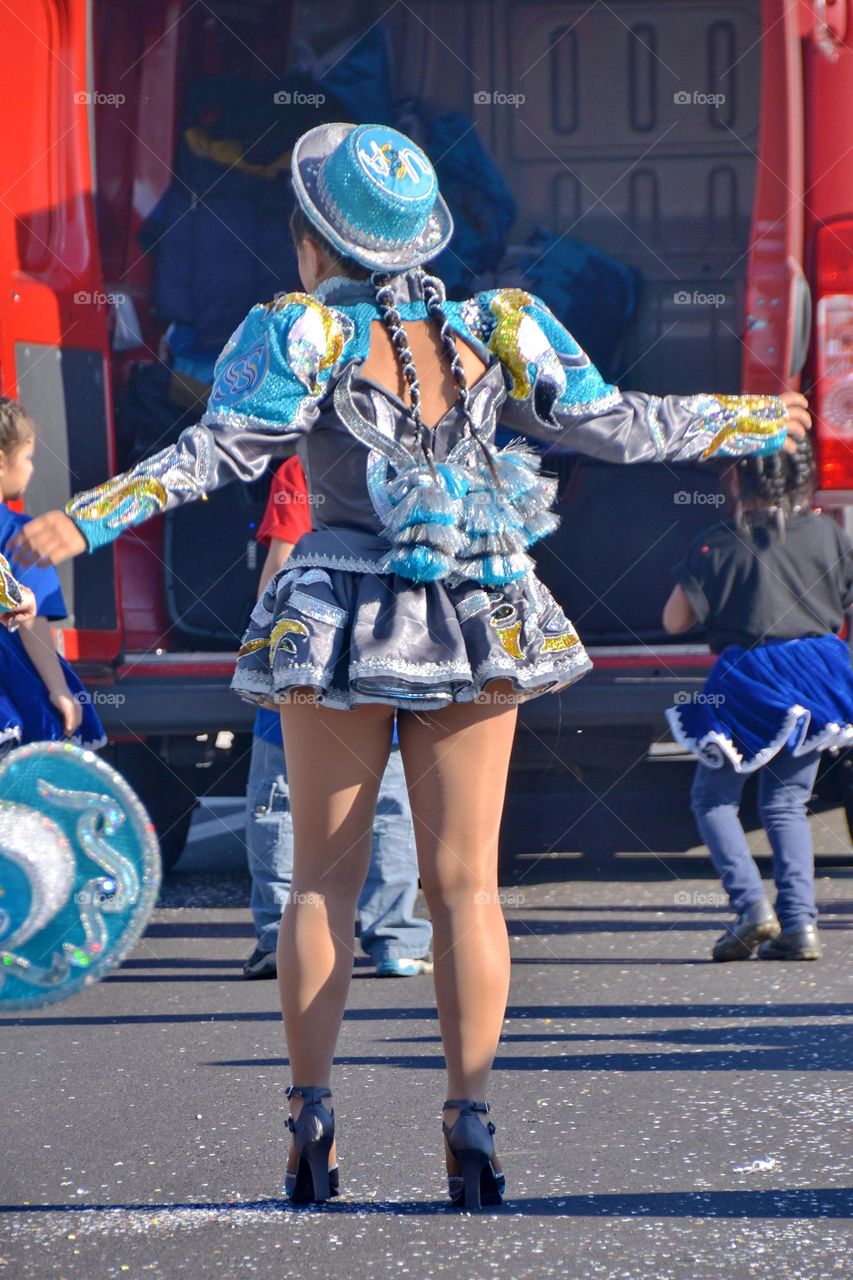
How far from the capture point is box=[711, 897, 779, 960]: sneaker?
4711 millimetres

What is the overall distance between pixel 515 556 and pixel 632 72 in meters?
4.04

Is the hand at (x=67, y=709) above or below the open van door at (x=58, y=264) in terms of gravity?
below

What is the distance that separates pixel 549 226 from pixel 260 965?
3.16 m

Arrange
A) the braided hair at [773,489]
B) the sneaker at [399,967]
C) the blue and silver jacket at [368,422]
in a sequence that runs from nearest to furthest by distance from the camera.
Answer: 1. the blue and silver jacket at [368,422]
2. the sneaker at [399,967]
3. the braided hair at [773,489]

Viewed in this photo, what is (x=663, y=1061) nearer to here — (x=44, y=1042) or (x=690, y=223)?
(x=44, y=1042)

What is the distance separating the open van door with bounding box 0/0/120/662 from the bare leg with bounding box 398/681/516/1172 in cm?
317

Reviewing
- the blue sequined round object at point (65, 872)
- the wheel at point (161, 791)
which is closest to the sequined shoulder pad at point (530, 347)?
the blue sequined round object at point (65, 872)

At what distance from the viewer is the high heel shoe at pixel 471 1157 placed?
2.67m

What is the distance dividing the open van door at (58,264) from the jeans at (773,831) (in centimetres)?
203

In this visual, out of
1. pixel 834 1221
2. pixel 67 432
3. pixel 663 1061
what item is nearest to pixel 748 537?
pixel 663 1061

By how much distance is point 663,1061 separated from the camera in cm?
372

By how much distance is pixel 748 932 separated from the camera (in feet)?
15.5

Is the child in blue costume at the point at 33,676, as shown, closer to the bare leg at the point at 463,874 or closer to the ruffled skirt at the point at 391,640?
the ruffled skirt at the point at 391,640

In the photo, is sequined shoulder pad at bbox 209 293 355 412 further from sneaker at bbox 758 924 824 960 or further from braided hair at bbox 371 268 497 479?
sneaker at bbox 758 924 824 960
